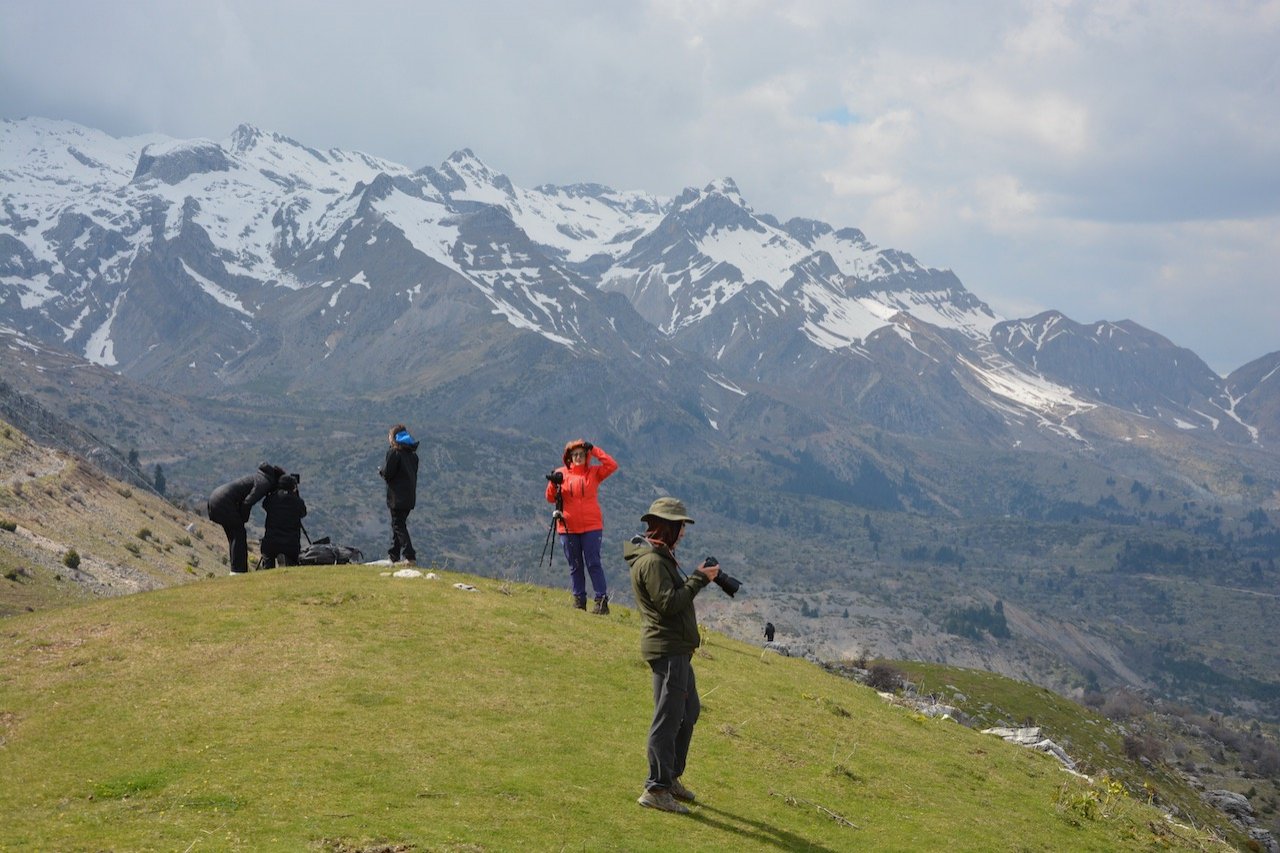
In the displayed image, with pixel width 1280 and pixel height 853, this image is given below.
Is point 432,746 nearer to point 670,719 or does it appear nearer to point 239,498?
point 670,719

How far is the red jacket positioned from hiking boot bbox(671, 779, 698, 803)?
10888mm

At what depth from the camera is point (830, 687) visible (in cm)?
2784

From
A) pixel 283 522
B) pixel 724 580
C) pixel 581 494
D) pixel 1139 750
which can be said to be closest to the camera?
pixel 724 580

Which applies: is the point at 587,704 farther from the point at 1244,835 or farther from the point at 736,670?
the point at 1244,835

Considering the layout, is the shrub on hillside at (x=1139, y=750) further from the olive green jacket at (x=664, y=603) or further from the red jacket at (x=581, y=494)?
the olive green jacket at (x=664, y=603)

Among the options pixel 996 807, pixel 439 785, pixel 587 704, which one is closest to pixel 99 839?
pixel 439 785

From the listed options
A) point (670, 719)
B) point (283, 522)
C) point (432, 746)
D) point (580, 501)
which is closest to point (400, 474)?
point (283, 522)

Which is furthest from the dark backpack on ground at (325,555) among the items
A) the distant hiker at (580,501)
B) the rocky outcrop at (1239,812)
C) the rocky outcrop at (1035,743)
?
the rocky outcrop at (1239,812)

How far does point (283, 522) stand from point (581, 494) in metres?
9.94

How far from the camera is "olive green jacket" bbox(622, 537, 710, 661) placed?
15930 millimetres

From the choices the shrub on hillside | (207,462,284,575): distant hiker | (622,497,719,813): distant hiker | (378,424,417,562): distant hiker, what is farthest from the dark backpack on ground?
the shrub on hillside

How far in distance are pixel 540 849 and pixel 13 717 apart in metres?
9.48

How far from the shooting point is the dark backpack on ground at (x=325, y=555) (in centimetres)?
3189

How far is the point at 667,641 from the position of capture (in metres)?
16.1
